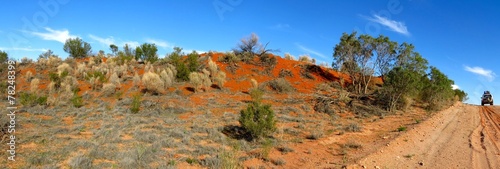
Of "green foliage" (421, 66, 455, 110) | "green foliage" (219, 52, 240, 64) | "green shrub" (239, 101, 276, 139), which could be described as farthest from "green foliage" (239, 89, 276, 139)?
"green foliage" (219, 52, 240, 64)

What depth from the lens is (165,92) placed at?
21.7 meters

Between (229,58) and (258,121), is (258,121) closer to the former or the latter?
(258,121)

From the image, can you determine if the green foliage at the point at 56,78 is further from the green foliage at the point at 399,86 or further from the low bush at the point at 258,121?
the green foliage at the point at 399,86

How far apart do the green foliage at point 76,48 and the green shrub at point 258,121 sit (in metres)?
38.1

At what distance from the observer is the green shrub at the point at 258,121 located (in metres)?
10.9

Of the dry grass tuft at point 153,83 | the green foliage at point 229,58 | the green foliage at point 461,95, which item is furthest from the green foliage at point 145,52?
the green foliage at point 461,95

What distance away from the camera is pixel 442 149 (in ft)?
31.3

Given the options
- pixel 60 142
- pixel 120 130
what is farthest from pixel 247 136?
pixel 60 142

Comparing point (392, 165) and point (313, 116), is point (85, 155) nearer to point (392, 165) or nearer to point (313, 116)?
point (392, 165)

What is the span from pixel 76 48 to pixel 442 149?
144ft

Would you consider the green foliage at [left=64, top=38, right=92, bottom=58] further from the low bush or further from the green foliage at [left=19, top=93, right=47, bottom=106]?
the low bush

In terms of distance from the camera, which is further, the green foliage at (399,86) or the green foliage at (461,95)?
the green foliage at (461,95)

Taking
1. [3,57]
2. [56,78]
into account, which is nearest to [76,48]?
[3,57]

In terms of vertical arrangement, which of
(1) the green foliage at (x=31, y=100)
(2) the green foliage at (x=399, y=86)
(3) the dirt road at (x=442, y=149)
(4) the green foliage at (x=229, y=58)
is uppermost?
(4) the green foliage at (x=229, y=58)
